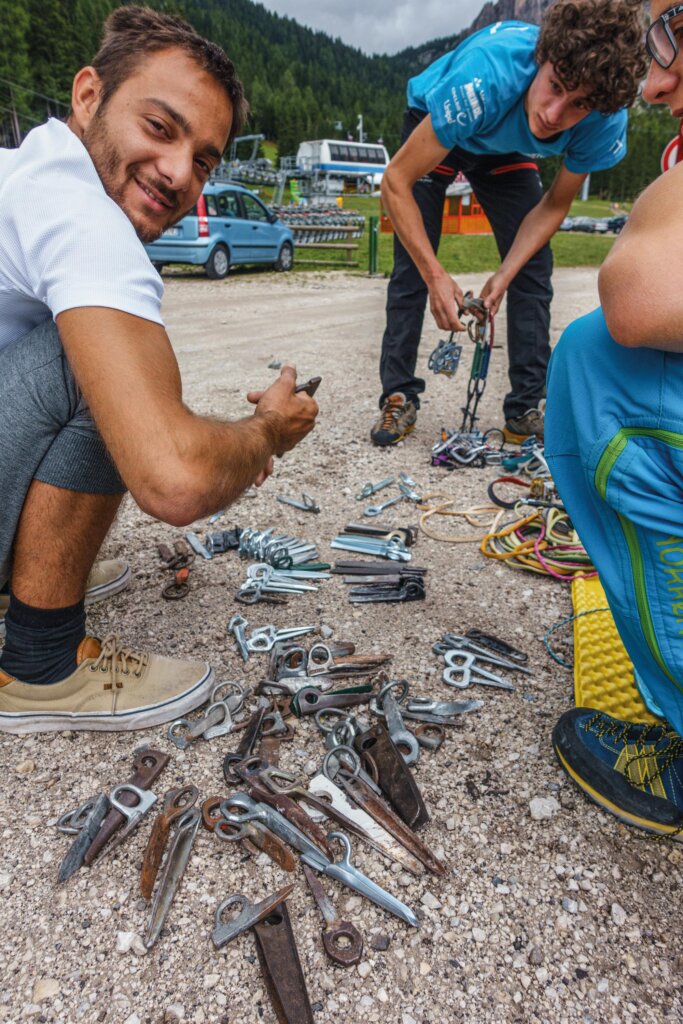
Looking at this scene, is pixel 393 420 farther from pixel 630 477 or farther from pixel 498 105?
pixel 630 477

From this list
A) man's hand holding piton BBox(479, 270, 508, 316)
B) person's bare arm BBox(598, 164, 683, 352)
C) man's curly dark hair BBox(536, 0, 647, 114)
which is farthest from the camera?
man's hand holding piton BBox(479, 270, 508, 316)

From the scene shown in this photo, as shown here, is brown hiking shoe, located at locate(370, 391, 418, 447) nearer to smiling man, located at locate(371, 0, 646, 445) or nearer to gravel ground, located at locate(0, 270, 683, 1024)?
smiling man, located at locate(371, 0, 646, 445)

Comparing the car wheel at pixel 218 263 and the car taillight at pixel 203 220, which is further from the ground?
the car taillight at pixel 203 220

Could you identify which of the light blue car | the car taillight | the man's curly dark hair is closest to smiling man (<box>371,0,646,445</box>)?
the man's curly dark hair

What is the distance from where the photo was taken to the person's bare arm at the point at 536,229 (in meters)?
4.13

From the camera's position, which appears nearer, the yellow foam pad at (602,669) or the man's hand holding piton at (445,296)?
the yellow foam pad at (602,669)

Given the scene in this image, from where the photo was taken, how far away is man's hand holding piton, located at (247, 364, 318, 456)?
2.12m

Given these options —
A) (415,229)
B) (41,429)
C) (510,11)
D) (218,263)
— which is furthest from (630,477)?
(218,263)

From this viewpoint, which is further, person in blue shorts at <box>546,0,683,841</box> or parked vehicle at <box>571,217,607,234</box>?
parked vehicle at <box>571,217,607,234</box>

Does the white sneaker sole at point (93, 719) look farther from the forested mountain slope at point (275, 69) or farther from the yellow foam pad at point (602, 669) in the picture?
the forested mountain slope at point (275, 69)

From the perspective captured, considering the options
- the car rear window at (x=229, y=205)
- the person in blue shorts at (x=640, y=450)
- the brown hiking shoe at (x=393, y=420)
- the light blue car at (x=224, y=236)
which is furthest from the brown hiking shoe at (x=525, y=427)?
the car rear window at (x=229, y=205)

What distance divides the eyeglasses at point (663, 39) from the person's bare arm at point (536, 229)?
2.69 metres

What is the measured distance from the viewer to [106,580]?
3.03m

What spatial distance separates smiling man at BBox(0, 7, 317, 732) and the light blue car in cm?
1104
